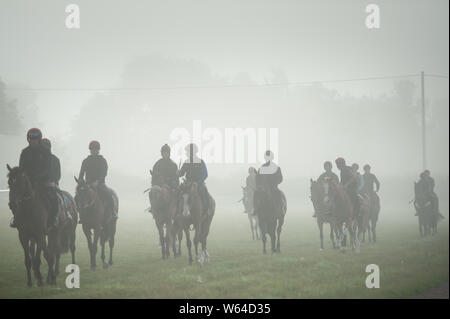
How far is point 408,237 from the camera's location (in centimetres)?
2161

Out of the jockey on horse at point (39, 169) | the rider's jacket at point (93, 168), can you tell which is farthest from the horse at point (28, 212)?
the rider's jacket at point (93, 168)

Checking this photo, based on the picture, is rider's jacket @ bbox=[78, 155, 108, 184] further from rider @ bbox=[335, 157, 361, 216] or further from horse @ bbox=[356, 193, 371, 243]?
horse @ bbox=[356, 193, 371, 243]

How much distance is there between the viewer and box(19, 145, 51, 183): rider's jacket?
10.6 m

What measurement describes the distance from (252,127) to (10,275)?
8295cm

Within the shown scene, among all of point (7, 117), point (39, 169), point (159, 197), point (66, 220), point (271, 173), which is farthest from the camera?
point (7, 117)

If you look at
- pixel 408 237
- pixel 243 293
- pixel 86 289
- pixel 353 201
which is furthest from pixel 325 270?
pixel 408 237

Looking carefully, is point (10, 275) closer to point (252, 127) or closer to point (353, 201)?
point (353, 201)

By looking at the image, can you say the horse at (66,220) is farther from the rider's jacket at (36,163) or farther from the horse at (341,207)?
the horse at (341,207)

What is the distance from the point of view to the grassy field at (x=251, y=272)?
10.1 meters

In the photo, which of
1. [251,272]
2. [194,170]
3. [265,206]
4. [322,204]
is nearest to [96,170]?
[194,170]

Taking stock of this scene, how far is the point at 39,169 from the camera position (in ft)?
35.0

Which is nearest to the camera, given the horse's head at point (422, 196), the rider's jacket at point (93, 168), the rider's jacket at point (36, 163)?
the rider's jacket at point (36, 163)

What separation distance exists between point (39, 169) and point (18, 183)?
0.63 meters

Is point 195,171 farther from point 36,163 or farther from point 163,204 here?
point 36,163
